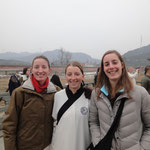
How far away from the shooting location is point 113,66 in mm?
1494

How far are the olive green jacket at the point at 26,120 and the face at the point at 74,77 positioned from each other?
40 centimetres

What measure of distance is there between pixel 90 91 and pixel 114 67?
488 mm

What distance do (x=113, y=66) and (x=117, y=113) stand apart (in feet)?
1.67

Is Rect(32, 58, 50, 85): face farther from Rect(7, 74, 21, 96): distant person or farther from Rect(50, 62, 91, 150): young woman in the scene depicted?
Rect(7, 74, 21, 96): distant person

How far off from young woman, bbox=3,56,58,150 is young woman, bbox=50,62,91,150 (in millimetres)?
132

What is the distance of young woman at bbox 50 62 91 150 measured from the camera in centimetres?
158

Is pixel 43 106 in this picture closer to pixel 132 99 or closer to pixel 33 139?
pixel 33 139

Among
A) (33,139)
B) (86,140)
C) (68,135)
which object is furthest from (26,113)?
(86,140)

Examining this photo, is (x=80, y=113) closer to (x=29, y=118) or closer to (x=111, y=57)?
(x=29, y=118)

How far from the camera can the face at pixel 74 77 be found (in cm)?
172

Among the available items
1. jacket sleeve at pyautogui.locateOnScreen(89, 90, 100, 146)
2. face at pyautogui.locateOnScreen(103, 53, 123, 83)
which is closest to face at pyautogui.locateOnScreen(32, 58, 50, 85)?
jacket sleeve at pyautogui.locateOnScreen(89, 90, 100, 146)

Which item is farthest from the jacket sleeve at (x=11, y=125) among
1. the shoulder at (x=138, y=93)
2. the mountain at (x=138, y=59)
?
the mountain at (x=138, y=59)

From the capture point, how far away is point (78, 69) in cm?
176

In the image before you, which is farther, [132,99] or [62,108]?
[62,108]
